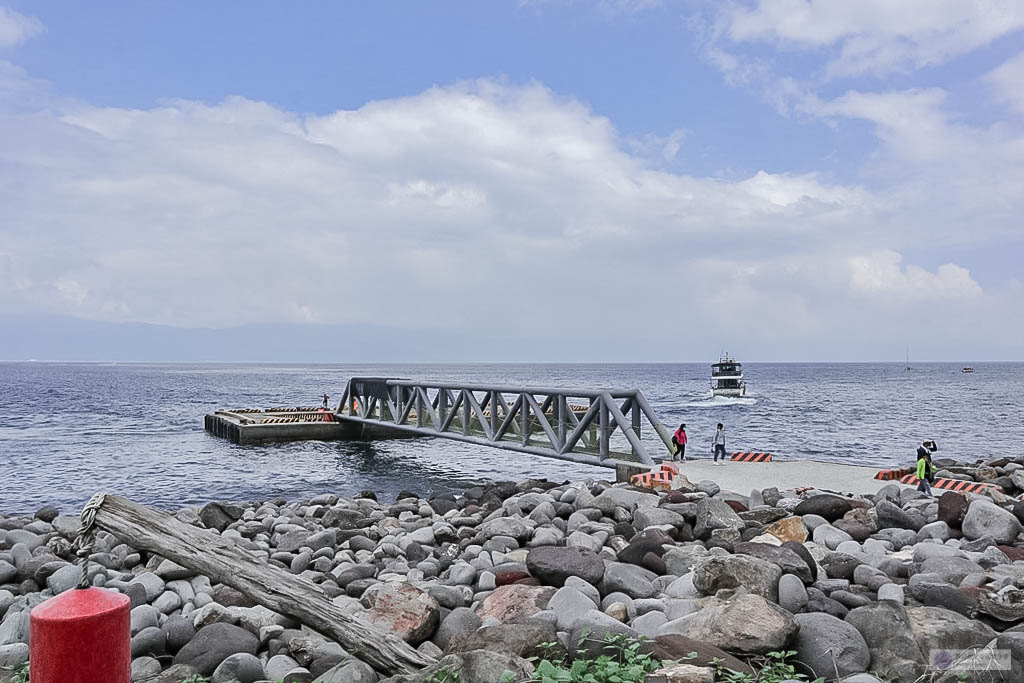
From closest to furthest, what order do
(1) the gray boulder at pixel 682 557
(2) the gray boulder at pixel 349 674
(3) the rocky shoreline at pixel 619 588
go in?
1. (2) the gray boulder at pixel 349 674
2. (3) the rocky shoreline at pixel 619 588
3. (1) the gray boulder at pixel 682 557

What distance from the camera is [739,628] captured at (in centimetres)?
386

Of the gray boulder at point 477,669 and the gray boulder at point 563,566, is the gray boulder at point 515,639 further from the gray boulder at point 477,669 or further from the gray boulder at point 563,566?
the gray boulder at point 563,566

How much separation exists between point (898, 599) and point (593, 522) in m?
2.83

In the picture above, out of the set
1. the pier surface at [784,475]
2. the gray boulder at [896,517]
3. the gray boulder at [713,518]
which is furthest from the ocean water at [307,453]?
the gray boulder at [713,518]

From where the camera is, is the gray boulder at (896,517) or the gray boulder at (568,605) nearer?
the gray boulder at (568,605)

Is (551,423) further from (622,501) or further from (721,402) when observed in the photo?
(721,402)

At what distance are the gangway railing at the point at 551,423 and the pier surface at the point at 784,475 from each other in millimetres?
1008

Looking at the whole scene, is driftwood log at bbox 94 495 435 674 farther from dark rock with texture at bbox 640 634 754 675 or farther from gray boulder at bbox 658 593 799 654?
gray boulder at bbox 658 593 799 654

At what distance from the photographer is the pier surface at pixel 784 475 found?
398 inches

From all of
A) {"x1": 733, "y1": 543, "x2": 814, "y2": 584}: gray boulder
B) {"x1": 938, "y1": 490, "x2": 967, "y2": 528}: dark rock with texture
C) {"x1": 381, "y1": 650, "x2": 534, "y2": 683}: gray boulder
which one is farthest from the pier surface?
{"x1": 381, "y1": 650, "x2": 534, "y2": 683}: gray boulder

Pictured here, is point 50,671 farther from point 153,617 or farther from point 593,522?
point 593,522

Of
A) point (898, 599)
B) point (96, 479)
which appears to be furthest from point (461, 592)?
point (96, 479)

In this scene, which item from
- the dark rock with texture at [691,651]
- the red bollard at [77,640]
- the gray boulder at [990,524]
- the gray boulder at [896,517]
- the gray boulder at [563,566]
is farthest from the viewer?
the gray boulder at [896,517]

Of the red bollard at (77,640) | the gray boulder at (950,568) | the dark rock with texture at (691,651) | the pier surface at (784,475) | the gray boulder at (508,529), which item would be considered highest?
the red bollard at (77,640)
